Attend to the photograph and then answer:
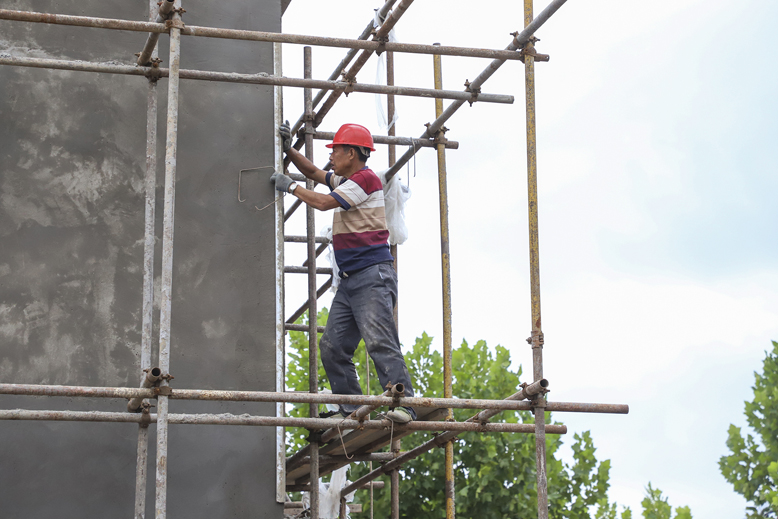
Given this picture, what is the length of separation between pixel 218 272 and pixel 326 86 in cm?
154

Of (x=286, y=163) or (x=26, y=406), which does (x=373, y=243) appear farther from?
(x=26, y=406)

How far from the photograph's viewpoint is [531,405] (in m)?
5.37

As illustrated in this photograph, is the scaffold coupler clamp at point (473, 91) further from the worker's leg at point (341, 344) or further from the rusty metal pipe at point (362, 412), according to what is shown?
the rusty metal pipe at point (362, 412)

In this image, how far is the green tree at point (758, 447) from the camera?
19953 mm

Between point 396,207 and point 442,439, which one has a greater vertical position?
point 396,207

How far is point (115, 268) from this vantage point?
600 centimetres

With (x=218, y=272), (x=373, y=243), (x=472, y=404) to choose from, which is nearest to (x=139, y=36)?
(x=218, y=272)

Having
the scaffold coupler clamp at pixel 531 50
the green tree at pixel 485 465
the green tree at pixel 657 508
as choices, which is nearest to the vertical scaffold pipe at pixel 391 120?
the scaffold coupler clamp at pixel 531 50

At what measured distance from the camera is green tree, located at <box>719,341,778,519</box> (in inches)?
786

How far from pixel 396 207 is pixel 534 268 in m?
2.17

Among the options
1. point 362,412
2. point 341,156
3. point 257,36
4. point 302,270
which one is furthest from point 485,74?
point 302,270

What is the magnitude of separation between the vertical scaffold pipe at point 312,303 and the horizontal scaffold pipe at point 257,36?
1.52m

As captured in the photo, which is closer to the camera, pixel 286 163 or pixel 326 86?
pixel 326 86

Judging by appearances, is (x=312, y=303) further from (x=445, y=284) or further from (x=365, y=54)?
(x=365, y=54)
